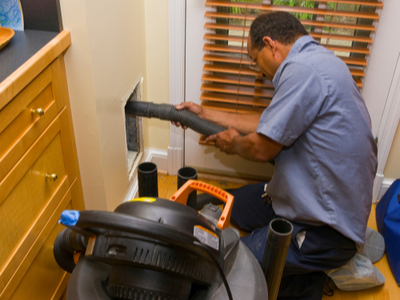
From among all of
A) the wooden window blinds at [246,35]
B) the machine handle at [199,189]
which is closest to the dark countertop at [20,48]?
the machine handle at [199,189]

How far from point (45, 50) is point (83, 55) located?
6.2 inches

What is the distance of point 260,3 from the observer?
1.67 metres

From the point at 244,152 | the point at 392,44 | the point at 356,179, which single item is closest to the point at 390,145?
the point at 392,44

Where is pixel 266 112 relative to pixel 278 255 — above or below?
above

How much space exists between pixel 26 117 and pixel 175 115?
67cm

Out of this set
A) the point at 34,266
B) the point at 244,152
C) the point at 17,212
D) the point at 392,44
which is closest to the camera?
the point at 17,212

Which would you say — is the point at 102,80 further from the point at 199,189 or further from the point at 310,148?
the point at 310,148

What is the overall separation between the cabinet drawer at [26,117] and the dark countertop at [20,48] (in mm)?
62

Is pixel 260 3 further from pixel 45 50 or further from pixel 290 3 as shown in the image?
pixel 45 50

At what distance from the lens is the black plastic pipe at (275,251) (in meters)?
0.82

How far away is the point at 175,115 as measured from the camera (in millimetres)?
1584

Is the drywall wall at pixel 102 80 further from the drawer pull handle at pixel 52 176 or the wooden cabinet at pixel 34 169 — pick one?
the drawer pull handle at pixel 52 176

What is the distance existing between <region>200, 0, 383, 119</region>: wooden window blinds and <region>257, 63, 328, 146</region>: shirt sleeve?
545 millimetres

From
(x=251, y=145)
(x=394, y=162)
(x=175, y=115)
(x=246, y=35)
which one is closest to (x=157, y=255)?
(x=251, y=145)
